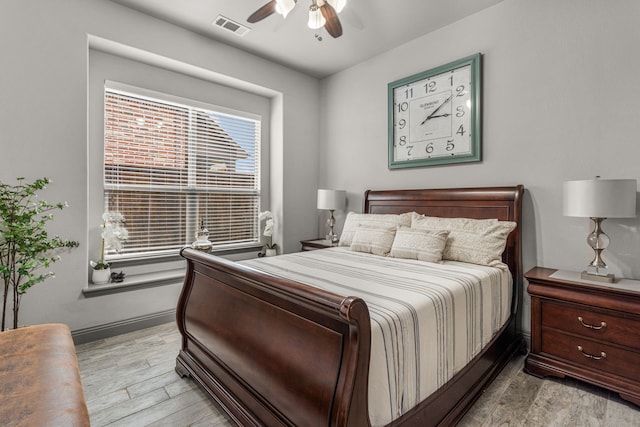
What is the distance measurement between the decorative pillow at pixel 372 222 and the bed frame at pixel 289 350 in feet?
2.95

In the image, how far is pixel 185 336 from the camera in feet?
7.17

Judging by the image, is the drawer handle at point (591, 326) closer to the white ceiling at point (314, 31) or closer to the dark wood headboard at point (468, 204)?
the dark wood headboard at point (468, 204)

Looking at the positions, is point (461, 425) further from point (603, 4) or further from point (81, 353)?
point (603, 4)

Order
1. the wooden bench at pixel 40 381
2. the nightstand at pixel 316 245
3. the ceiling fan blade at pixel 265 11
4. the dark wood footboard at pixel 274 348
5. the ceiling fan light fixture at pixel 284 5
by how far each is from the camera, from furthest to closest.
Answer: the nightstand at pixel 316 245
the ceiling fan blade at pixel 265 11
the ceiling fan light fixture at pixel 284 5
the dark wood footboard at pixel 274 348
the wooden bench at pixel 40 381

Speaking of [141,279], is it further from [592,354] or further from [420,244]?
[592,354]

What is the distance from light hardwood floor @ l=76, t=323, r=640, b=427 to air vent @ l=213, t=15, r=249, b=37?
3.02m

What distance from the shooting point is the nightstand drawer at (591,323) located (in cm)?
186

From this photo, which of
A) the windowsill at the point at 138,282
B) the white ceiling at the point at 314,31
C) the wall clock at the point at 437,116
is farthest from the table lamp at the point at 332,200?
the windowsill at the point at 138,282

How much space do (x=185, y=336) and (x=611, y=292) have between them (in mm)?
2757

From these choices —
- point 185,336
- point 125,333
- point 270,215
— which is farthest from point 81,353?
point 270,215

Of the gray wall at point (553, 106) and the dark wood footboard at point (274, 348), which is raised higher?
the gray wall at point (553, 106)

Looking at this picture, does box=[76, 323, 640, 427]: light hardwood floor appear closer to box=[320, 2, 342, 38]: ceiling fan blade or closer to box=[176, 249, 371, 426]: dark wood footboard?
box=[176, 249, 371, 426]: dark wood footboard

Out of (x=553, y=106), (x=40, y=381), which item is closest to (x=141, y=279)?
(x=40, y=381)

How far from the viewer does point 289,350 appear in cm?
136
